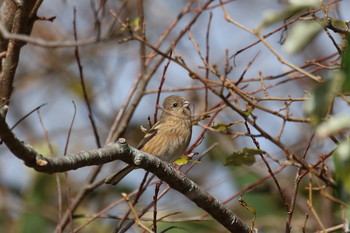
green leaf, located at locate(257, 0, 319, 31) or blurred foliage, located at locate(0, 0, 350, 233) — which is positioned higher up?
blurred foliage, located at locate(0, 0, 350, 233)

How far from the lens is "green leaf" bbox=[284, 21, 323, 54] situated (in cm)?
190

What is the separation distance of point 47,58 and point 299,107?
3.60m

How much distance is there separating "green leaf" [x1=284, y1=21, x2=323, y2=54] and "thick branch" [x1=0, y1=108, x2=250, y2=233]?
1017 millimetres

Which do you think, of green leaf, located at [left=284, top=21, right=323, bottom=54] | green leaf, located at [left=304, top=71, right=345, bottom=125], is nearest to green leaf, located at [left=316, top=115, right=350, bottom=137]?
green leaf, located at [left=304, top=71, right=345, bottom=125]

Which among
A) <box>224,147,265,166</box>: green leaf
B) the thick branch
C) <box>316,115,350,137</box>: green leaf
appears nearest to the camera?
<box>316,115,350,137</box>: green leaf

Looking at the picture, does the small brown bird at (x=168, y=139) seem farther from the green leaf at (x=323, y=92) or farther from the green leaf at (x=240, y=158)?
the green leaf at (x=323, y=92)

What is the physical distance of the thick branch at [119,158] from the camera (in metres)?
2.18

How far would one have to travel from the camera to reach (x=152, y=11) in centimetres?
827

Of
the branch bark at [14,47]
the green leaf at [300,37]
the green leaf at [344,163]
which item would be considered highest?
the branch bark at [14,47]

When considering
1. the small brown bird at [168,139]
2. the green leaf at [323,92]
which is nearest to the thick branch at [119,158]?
the green leaf at [323,92]

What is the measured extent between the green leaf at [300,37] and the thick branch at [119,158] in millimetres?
1017

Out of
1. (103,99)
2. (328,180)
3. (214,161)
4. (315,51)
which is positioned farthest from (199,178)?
(328,180)

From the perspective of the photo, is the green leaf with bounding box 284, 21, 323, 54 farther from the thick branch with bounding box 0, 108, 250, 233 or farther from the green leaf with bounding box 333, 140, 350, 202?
the thick branch with bounding box 0, 108, 250, 233

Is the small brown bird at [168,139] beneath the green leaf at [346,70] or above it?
above
